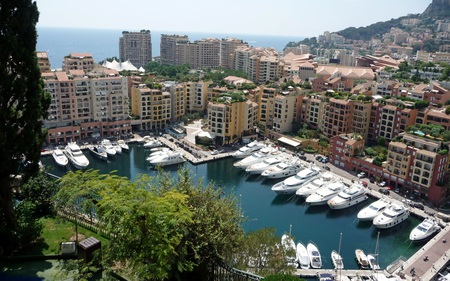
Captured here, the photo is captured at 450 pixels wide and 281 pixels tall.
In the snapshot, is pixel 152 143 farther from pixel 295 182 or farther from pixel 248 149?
pixel 295 182

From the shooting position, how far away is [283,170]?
38.3 meters

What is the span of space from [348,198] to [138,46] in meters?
80.9

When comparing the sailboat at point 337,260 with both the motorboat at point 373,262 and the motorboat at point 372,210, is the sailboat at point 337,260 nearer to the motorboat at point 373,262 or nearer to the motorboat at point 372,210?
the motorboat at point 373,262

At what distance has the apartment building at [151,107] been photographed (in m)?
49.4

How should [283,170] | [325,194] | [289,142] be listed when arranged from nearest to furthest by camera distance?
1. [325,194]
2. [283,170]
3. [289,142]

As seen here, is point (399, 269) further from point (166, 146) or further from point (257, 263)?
point (166, 146)

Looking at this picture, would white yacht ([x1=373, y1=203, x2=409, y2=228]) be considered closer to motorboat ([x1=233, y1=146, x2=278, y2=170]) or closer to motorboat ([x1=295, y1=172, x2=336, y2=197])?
motorboat ([x1=295, y1=172, x2=336, y2=197])

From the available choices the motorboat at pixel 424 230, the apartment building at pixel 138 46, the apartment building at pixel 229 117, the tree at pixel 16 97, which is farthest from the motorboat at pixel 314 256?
the apartment building at pixel 138 46

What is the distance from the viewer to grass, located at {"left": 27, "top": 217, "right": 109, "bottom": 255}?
44.5 ft

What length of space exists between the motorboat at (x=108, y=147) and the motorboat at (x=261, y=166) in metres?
14.6

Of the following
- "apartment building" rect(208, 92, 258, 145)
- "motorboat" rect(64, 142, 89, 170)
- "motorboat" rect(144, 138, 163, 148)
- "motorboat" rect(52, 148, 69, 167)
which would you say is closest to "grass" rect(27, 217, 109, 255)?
"motorboat" rect(64, 142, 89, 170)

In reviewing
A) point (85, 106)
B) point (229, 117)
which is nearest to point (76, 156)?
point (85, 106)

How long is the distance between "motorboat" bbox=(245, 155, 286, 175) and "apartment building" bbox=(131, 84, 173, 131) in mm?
16376

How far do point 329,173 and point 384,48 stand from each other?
97147 millimetres
